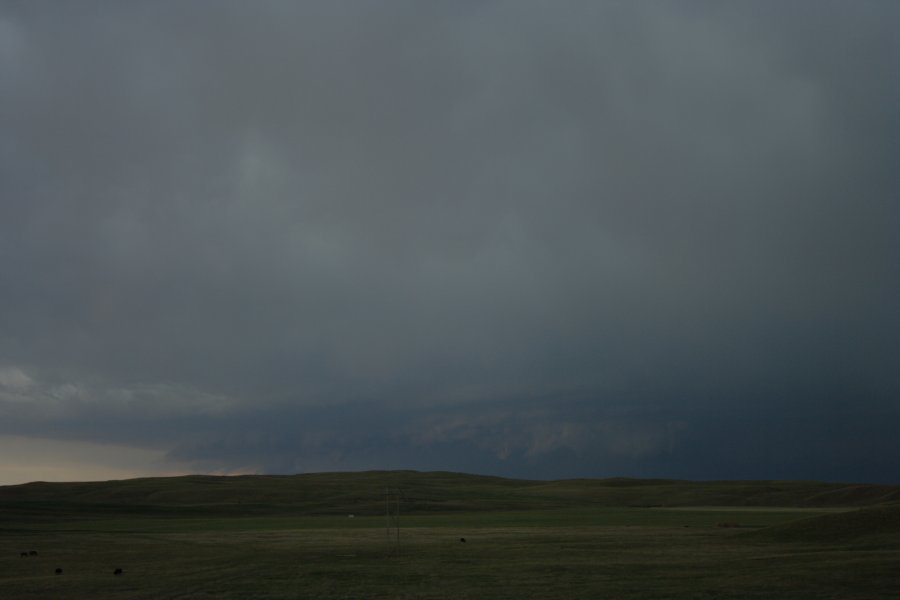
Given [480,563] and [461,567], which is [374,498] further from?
[461,567]

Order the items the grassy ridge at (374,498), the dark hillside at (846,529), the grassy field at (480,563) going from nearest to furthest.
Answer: the grassy field at (480,563) < the dark hillside at (846,529) < the grassy ridge at (374,498)

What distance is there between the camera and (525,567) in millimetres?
42000

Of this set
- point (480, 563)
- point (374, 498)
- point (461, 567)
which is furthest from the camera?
point (374, 498)

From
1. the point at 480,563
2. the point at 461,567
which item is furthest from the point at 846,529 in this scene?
the point at 461,567

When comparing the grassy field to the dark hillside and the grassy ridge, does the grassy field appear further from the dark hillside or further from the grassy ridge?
the grassy ridge

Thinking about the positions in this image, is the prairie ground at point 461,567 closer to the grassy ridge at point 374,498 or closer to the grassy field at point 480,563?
the grassy field at point 480,563

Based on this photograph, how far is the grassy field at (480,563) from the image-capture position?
33.8 meters

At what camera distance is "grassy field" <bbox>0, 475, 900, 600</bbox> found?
33.8 meters

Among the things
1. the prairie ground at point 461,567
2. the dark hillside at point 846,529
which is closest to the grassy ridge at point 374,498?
the prairie ground at point 461,567

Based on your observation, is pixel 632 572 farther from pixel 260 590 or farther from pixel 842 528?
pixel 842 528

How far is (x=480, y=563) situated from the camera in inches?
1761

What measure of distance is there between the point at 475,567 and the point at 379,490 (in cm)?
13310

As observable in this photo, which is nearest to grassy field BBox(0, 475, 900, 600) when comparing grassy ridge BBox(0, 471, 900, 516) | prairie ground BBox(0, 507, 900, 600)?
prairie ground BBox(0, 507, 900, 600)

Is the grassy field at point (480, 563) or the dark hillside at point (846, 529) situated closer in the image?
the grassy field at point (480, 563)
